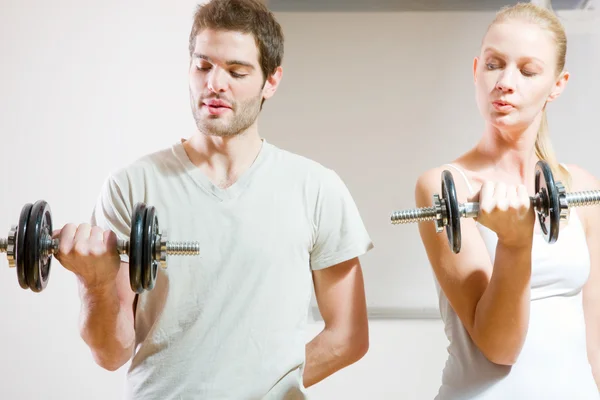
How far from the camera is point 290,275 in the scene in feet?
4.15

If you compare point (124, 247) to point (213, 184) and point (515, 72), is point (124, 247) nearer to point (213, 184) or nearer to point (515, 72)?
point (213, 184)

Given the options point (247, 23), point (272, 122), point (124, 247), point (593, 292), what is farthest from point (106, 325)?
point (272, 122)

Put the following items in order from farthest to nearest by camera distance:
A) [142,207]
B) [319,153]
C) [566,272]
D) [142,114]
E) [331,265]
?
[319,153], [142,114], [331,265], [566,272], [142,207]

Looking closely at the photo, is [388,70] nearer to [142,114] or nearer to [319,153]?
[319,153]

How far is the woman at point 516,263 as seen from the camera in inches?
44.1

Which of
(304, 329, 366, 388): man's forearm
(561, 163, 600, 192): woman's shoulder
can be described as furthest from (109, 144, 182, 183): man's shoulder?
(561, 163, 600, 192): woman's shoulder

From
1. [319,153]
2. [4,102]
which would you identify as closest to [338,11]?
[319,153]

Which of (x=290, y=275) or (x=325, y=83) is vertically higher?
(x=325, y=83)

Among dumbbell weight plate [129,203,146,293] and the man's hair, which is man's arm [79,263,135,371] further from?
the man's hair

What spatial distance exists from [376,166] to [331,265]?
761 mm

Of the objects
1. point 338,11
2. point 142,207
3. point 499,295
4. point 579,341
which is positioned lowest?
point 579,341

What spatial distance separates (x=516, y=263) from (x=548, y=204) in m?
0.11

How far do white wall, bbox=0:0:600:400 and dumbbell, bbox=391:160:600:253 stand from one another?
885mm

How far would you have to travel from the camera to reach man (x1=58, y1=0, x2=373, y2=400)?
121cm
